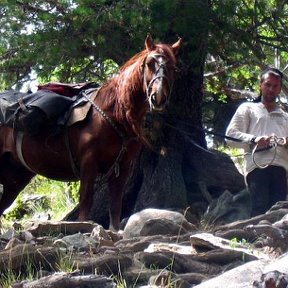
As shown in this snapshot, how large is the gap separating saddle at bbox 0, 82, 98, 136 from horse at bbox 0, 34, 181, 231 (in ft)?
0.52

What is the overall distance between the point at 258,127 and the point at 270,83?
0.47 m

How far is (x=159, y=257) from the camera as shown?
273 inches

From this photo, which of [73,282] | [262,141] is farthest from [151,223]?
[73,282]

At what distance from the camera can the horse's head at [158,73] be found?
9.33 meters

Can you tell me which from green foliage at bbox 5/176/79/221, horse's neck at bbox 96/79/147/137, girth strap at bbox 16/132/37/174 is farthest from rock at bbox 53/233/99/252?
green foliage at bbox 5/176/79/221

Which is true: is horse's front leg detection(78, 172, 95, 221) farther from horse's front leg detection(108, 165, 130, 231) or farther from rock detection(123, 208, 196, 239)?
rock detection(123, 208, 196, 239)

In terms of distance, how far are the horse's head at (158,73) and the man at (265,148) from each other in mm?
768

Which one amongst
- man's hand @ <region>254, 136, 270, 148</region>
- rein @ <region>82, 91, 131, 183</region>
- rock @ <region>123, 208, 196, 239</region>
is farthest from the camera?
rein @ <region>82, 91, 131, 183</region>

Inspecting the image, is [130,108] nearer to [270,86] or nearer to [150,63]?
[150,63]


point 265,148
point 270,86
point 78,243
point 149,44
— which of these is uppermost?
point 149,44

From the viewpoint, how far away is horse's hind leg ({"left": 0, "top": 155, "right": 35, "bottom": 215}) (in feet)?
37.3

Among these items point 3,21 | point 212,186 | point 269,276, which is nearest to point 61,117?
point 3,21

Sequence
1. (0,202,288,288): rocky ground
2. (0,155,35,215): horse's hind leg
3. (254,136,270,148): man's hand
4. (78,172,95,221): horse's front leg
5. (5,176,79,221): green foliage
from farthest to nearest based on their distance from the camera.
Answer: (5,176,79,221): green foliage < (0,155,35,215): horse's hind leg < (78,172,95,221): horse's front leg < (254,136,270,148): man's hand < (0,202,288,288): rocky ground

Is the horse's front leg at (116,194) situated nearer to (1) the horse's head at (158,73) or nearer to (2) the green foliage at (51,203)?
(1) the horse's head at (158,73)
